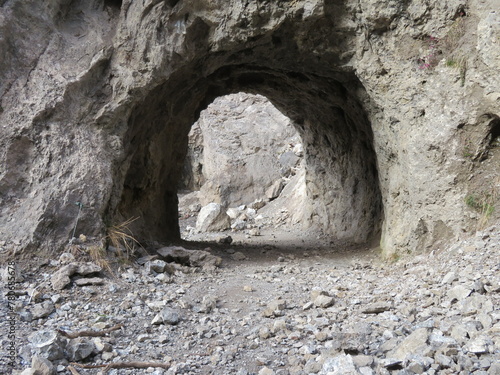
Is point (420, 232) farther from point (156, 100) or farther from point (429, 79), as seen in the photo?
point (156, 100)

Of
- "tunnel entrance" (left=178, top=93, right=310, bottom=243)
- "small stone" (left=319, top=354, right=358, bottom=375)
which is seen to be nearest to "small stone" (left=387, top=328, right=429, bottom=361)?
"small stone" (left=319, top=354, right=358, bottom=375)

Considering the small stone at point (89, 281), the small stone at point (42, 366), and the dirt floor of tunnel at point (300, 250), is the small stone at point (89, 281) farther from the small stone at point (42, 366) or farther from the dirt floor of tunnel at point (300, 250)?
the dirt floor of tunnel at point (300, 250)

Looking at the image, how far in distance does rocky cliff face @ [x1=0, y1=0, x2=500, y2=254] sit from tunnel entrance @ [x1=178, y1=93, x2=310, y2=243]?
7.43 m

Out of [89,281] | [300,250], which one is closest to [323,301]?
[89,281]

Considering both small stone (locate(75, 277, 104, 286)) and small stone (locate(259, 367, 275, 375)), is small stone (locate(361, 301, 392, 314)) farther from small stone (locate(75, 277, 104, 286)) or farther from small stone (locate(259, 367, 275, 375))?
small stone (locate(75, 277, 104, 286))

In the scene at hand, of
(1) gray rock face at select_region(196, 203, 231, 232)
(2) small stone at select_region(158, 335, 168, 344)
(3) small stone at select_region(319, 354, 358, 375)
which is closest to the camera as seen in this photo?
(3) small stone at select_region(319, 354, 358, 375)

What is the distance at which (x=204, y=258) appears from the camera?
623 centimetres

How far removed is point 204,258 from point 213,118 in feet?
44.7

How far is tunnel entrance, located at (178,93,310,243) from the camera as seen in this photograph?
14.1m

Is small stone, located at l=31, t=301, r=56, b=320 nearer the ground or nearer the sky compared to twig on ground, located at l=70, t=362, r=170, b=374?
nearer the sky

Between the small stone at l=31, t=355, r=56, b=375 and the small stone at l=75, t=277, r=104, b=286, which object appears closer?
the small stone at l=31, t=355, r=56, b=375

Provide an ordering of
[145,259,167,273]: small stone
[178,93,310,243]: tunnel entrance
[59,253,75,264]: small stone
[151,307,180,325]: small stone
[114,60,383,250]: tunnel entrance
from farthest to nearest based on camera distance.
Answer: [178,93,310,243]: tunnel entrance < [114,60,383,250]: tunnel entrance < [145,259,167,273]: small stone < [59,253,75,264]: small stone < [151,307,180,325]: small stone

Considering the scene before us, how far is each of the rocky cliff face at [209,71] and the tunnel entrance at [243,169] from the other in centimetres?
743

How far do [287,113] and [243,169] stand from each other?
7610 millimetres
